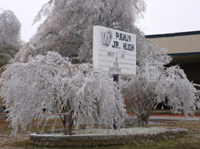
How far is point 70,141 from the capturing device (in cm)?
1065

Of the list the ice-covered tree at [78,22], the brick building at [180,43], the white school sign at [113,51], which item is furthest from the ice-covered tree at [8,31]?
the white school sign at [113,51]

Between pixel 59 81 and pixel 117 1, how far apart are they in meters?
12.2

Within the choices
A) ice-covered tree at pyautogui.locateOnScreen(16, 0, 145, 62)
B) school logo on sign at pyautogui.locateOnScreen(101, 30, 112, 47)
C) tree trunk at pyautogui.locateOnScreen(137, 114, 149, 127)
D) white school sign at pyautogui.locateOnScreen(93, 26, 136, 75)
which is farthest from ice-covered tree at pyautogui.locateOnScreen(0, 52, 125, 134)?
ice-covered tree at pyautogui.locateOnScreen(16, 0, 145, 62)

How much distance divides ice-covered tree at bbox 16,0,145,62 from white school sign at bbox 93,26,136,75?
6791 millimetres

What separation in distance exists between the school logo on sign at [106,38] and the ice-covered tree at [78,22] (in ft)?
24.4

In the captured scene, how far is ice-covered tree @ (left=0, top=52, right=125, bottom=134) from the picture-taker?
10109mm

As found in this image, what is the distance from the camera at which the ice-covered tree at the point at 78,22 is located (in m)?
21.1

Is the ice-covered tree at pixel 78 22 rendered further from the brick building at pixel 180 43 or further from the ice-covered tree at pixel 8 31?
the brick building at pixel 180 43

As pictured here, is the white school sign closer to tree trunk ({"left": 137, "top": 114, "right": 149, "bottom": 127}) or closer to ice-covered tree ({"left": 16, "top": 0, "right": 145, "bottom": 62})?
tree trunk ({"left": 137, "top": 114, "right": 149, "bottom": 127})

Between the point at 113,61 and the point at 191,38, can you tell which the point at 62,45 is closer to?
the point at 113,61

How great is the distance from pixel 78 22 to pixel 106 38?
9.62 meters

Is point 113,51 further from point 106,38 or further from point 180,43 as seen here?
point 180,43

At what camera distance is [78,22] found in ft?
73.1

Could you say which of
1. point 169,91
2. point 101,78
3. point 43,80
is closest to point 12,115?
point 43,80
